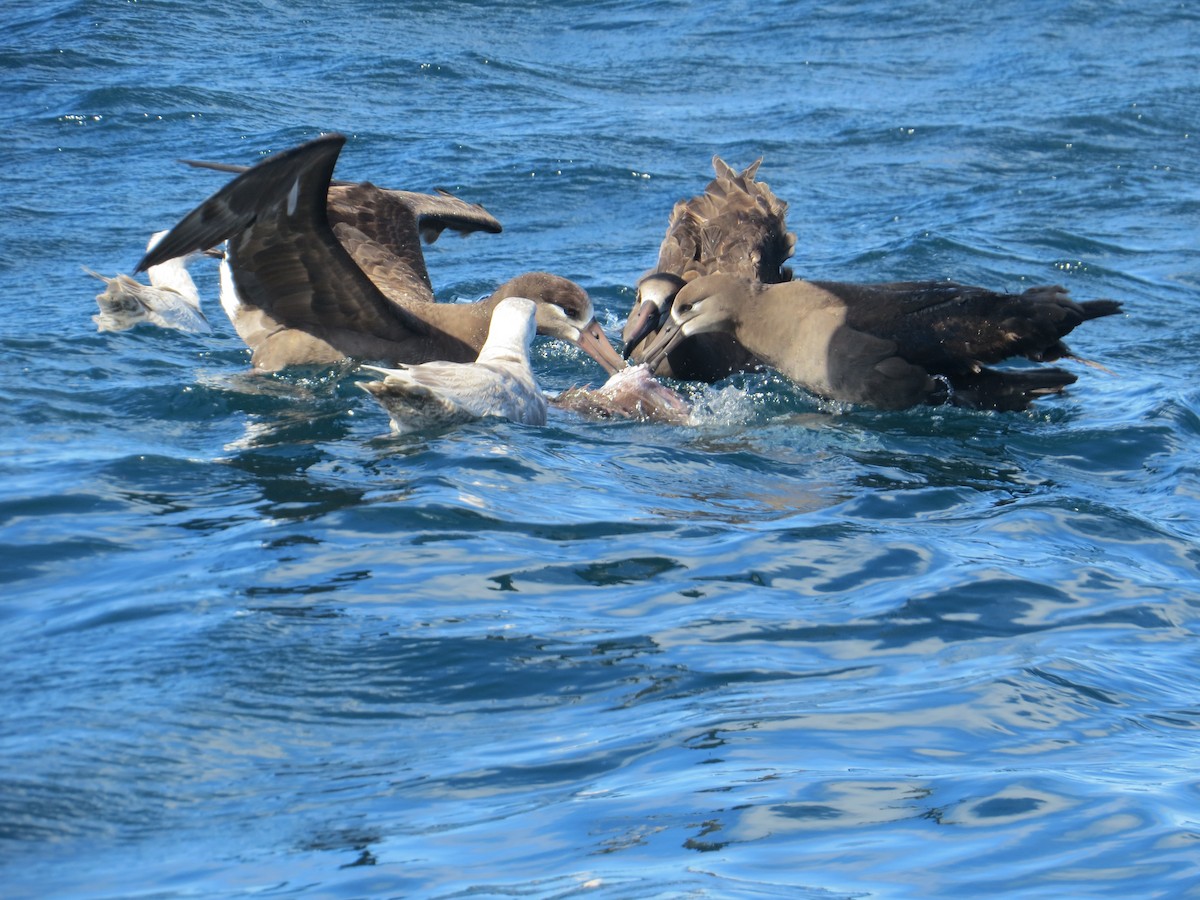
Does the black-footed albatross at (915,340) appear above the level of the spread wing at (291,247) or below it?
below

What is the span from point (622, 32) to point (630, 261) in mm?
9151


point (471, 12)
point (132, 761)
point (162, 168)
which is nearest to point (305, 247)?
point (132, 761)

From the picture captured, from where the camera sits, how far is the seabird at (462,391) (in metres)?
7.30

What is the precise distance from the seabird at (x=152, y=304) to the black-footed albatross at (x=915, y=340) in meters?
3.38

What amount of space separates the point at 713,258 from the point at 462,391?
3207mm

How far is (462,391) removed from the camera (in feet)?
24.5

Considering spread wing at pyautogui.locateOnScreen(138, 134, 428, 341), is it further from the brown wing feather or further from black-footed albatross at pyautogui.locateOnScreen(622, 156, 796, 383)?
the brown wing feather

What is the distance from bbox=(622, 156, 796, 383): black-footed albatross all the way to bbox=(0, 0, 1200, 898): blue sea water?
10.2 inches

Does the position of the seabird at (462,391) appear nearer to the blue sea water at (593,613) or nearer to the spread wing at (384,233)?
the blue sea water at (593,613)

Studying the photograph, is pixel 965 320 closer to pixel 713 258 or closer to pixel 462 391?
pixel 713 258

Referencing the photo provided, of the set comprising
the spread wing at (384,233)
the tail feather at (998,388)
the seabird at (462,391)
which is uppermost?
the spread wing at (384,233)

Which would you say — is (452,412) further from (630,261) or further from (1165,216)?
(1165,216)

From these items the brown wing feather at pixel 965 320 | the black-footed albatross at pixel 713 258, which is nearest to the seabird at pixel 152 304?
the black-footed albatross at pixel 713 258

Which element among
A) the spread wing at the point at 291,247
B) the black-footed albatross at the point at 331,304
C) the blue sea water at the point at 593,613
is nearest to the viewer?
the blue sea water at the point at 593,613
